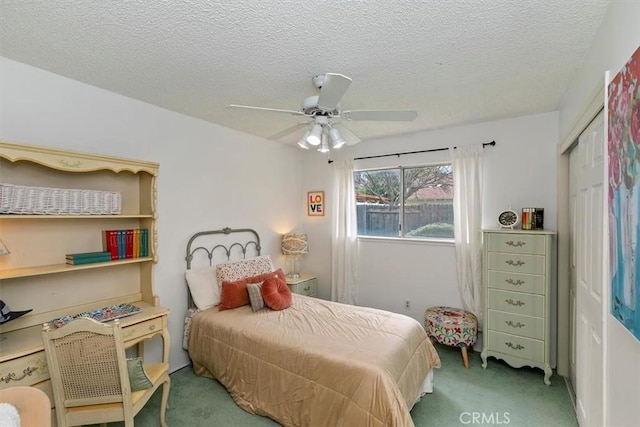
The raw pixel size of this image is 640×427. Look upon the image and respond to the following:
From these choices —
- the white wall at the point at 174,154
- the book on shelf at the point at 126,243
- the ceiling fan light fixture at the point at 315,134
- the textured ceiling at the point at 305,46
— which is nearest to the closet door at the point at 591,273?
the textured ceiling at the point at 305,46

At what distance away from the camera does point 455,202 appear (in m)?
3.37

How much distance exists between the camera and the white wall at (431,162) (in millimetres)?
2965

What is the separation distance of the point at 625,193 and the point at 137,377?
2.72 m

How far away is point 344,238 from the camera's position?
4086mm

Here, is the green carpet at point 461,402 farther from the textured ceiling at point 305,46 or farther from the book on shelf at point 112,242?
the textured ceiling at point 305,46

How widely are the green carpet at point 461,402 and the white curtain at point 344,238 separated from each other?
1530 mm

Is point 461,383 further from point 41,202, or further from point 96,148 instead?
point 96,148

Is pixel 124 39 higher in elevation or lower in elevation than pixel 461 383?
higher

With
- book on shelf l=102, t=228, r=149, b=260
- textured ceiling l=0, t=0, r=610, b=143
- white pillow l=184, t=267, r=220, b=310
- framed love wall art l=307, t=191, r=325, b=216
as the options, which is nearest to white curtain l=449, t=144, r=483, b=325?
textured ceiling l=0, t=0, r=610, b=143

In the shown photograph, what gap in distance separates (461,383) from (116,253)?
10.5 feet

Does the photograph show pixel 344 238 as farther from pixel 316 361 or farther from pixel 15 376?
pixel 15 376

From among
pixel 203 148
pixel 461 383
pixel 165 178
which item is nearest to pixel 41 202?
pixel 165 178

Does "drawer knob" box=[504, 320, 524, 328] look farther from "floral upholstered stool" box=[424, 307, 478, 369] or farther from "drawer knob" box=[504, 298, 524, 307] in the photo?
"floral upholstered stool" box=[424, 307, 478, 369]

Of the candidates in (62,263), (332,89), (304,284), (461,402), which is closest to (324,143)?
(332,89)
